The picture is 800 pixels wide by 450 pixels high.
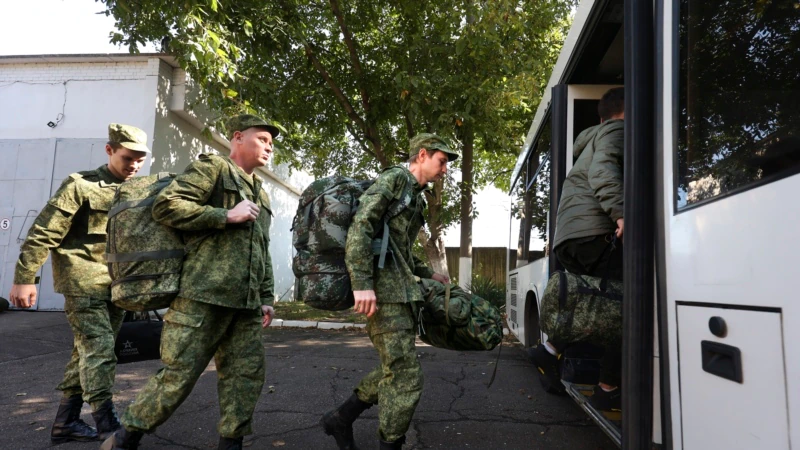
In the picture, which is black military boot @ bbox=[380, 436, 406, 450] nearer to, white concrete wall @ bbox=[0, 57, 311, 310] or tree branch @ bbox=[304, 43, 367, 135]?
white concrete wall @ bbox=[0, 57, 311, 310]

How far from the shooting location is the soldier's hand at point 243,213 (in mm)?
2625

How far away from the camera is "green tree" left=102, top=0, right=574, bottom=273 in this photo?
24.7 feet

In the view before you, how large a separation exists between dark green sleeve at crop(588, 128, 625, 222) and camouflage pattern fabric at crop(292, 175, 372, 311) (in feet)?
3.92

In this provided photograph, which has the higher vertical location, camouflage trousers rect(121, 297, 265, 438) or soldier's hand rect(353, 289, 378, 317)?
soldier's hand rect(353, 289, 378, 317)

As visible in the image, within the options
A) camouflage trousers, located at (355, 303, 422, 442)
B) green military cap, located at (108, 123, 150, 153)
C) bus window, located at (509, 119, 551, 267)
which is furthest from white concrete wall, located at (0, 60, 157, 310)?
camouflage trousers, located at (355, 303, 422, 442)

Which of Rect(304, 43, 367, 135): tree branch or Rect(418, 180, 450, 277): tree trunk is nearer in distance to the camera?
Rect(304, 43, 367, 135): tree branch

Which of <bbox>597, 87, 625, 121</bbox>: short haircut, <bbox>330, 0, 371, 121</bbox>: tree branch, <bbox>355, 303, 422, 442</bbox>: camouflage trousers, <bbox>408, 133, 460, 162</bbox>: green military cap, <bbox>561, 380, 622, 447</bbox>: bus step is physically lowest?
<bbox>561, 380, 622, 447</bbox>: bus step

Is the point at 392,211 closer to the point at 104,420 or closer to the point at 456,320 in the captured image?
the point at 456,320

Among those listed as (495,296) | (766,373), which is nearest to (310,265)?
(766,373)

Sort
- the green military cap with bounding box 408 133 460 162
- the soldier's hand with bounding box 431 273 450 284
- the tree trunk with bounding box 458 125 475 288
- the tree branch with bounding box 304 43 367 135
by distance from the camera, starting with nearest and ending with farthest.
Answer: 1. the green military cap with bounding box 408 133 460 162
2. the soldier's hand with bounding box 431 273 450 284
3. the tree branch with bounding box 304 43 367 135
4. the tree trunk with bounding box 458 125 475 288

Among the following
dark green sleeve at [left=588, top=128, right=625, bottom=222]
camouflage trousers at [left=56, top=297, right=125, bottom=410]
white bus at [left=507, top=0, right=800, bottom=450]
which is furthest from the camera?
camouflage trousers at [left=56, top=297, right=125, bottom=410]

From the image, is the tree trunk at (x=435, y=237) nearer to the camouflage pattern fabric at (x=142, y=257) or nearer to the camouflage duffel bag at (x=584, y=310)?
the camouflage duffel bag at (x=584, y=310)

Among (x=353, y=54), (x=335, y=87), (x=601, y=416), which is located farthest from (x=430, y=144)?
(x=353, y=54)

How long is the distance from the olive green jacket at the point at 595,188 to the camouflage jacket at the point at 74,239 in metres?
2.73
